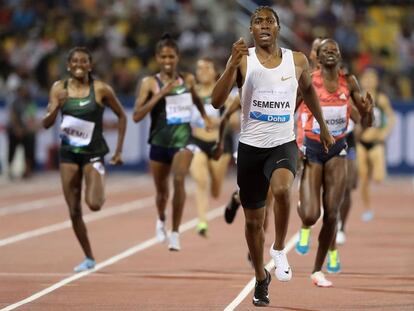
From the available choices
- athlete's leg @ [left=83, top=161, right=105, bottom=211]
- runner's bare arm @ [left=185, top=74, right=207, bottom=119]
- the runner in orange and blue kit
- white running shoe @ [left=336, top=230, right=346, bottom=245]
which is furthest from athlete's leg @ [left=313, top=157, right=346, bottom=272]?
white running shoe @ [left=336, top=230, right=346, bottom=245]

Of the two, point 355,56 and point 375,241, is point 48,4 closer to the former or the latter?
point 355,56

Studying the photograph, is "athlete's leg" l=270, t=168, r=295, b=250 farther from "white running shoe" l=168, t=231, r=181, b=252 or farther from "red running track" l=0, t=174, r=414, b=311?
"white running shoe" l=168, t=231, r=181, b=252

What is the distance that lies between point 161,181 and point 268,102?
194 inches

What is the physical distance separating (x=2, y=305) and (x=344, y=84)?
391 cm

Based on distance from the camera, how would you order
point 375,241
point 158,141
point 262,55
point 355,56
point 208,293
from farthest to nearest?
point 355,56 → point 375,241 → point 158,141 → point 208,293 → point 262,55

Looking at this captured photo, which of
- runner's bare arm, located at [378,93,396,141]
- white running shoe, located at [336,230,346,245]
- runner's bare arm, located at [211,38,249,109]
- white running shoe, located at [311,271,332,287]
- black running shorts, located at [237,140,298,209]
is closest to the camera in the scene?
runner's bare arm, located at [211,38,249,109]

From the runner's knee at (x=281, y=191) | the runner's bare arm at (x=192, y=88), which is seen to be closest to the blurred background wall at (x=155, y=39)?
the runner's bare arm at (x=192, y=88)

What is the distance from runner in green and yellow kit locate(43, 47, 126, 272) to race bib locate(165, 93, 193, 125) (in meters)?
1.47

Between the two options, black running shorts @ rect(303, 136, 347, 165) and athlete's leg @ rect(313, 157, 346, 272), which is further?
black running shorts @ rect(303, 136, 347, 165)

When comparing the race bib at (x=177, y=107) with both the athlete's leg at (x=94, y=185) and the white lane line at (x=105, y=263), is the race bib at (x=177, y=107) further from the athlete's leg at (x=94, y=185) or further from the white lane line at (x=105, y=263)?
the athlete's leg at (x=94, y=185)

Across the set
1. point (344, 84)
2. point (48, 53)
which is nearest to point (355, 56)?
point (48, 53)

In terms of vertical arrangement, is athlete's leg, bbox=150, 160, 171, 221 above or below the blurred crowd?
below

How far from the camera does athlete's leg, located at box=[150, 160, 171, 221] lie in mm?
14633

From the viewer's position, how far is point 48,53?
1179 inches
